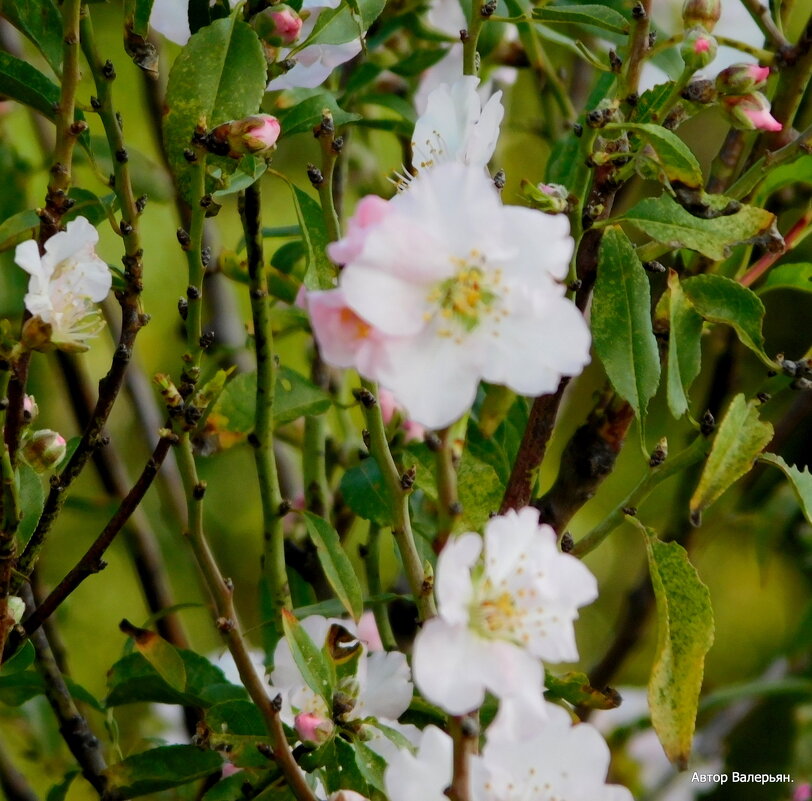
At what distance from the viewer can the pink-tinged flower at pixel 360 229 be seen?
0.42 meters

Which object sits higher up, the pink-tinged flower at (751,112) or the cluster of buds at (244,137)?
the cluster of buds at (244,137)

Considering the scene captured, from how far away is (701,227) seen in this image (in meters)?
0.60

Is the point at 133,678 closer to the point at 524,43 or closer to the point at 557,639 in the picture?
the point at 557,639

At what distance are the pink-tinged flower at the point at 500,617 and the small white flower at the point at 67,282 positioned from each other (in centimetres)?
23

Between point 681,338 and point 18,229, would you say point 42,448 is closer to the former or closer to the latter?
point 18,229

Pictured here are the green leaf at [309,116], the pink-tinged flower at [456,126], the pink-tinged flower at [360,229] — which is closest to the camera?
the pink-tinged flower at [360,229]

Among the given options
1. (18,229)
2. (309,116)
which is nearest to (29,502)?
(18,229)

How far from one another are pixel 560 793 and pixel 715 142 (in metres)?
1.76

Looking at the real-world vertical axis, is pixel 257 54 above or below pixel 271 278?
above

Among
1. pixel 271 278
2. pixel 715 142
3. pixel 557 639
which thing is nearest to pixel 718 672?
pixel 715 142

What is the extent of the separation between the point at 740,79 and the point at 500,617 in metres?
0.33

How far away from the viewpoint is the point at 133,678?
68 centimetres

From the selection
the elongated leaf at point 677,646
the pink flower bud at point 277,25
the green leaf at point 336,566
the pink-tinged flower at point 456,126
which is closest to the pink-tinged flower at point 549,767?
the elongated leaf at point 677,646

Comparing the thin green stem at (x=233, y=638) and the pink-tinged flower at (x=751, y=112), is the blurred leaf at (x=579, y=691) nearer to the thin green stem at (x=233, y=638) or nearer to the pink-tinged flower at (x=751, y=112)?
the thin green stem at (x=233, y=638)
